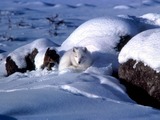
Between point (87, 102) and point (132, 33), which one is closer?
point (87, 102)

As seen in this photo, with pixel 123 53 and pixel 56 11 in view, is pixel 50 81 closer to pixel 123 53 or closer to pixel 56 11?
pixel 123 53

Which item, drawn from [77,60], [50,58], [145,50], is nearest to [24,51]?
[50,58]

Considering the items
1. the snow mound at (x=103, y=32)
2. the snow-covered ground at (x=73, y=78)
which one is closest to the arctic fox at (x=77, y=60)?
the snow-covered ground at (x=73, y=78)

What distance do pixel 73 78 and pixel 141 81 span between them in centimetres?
98

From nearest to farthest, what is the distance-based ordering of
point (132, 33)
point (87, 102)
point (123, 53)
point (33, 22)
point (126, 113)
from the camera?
point (126, 113) < point (87, 102) < point (123, 53) < point (132, 33) < point (33, 22)

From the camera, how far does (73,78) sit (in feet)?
18.8

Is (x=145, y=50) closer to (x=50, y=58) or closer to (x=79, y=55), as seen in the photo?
(x=79, y=55)

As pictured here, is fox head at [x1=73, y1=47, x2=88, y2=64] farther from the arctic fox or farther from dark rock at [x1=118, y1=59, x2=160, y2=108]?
dark rock at [x1=118, y1=59, x2=160, y2=108]

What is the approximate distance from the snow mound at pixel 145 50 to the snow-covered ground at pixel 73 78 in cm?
45

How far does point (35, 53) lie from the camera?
27.7ft

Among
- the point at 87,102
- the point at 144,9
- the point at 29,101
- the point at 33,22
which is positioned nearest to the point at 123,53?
the point at 87,102

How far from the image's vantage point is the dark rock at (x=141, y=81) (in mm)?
5613

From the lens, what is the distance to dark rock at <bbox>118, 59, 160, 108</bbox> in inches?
221

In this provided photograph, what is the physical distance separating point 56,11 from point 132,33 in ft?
32.5
